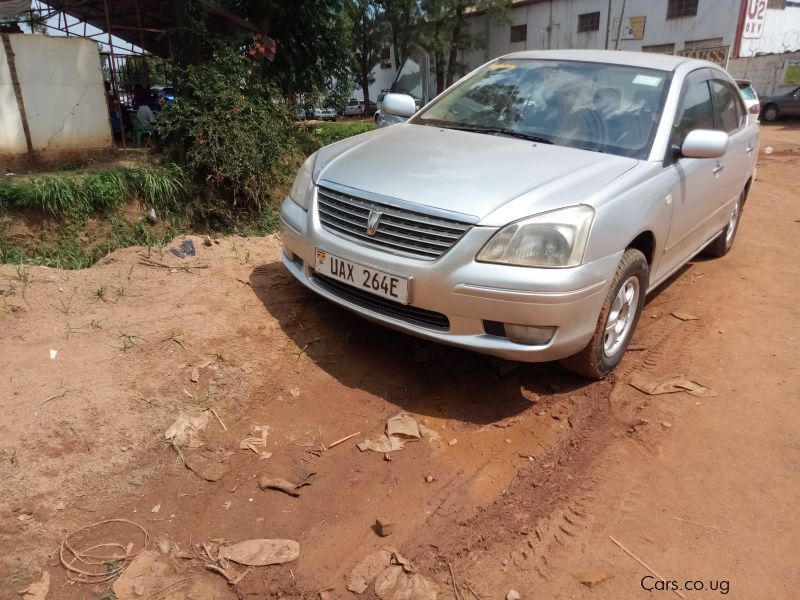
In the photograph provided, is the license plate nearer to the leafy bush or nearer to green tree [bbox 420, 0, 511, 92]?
the leafy bush

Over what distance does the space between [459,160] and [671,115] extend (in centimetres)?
142

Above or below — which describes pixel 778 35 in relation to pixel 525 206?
above

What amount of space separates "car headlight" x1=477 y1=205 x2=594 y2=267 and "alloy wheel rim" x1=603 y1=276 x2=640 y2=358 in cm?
60

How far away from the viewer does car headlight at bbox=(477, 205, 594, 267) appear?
9.25ft

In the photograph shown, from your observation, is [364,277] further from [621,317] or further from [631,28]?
[631,28]

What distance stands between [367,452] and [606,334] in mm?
1539

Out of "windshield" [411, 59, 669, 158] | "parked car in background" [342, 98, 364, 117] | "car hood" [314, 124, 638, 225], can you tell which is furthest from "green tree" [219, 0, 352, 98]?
"parked car in background" [342, 98, 364, 117]

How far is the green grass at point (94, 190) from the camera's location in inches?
210

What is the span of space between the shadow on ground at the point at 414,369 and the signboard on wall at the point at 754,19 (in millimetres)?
26540

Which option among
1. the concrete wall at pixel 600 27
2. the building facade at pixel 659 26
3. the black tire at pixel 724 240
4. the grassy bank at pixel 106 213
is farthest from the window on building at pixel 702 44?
the grassy bank at pixel 106 213

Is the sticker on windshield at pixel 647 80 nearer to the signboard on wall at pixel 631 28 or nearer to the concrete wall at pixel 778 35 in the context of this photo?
the concrete wall at pixel 778 35

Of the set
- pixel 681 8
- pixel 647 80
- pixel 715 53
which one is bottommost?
pixel 647 80

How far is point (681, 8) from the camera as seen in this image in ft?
83.6

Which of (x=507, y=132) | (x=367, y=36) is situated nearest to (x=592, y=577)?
(x=507, y=132)
